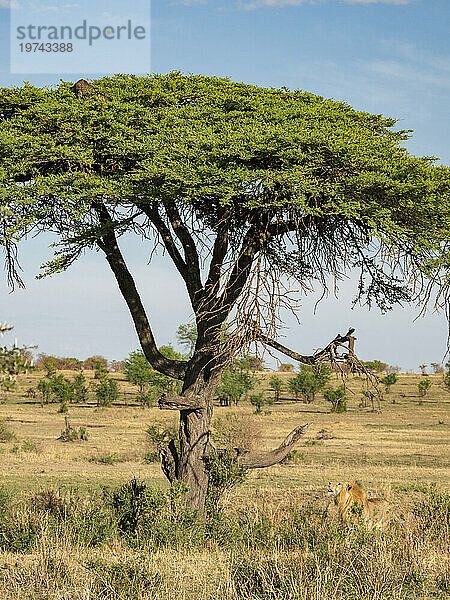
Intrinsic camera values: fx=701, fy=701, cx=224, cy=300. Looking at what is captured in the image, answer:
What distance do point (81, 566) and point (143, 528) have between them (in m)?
1.85

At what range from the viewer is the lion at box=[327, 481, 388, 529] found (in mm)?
9828

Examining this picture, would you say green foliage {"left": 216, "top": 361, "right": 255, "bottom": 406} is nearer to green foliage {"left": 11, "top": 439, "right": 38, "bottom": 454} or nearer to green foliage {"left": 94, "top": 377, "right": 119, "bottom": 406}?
green foliage {"left": 94, "top": 377, "right": 119, "bottom": 406}

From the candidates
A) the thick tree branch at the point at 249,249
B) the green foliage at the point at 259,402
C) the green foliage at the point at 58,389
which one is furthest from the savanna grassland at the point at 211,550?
the green foliage at the point at 58,389

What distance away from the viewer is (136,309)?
38.9ft

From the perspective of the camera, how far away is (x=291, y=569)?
698 centimetres

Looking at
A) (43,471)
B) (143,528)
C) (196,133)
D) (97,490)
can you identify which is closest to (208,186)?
(196,133)

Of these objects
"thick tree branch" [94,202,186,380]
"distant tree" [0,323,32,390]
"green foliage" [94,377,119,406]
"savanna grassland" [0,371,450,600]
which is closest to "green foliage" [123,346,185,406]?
"green foliage" [94,377,119,406]

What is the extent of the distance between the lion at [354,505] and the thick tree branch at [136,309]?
3.17 m

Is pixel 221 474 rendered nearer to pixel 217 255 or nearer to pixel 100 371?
pixel 217 255

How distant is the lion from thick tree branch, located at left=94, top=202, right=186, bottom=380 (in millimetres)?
3168

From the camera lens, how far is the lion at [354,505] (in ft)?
32.2

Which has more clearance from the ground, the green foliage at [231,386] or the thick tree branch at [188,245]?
the thick tree branch at [188,245]

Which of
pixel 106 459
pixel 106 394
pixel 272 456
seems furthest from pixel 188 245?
pixel 106 394

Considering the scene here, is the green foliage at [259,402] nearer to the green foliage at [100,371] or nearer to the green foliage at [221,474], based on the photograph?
the green foliage at [100,371]
